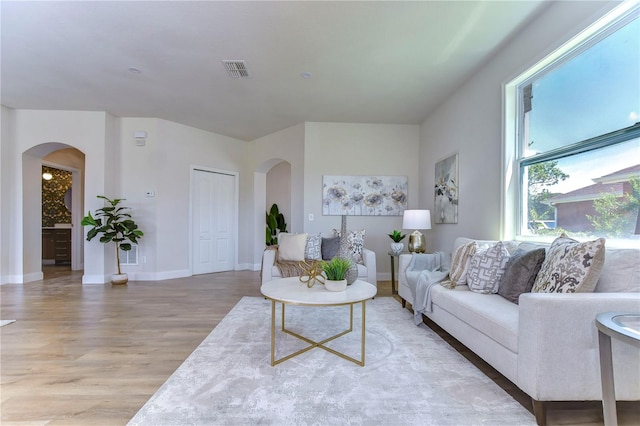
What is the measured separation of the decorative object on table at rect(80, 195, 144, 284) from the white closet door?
3.41 ft

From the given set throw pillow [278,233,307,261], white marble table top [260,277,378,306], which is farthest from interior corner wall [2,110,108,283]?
white marble table top [260,277,378,306]

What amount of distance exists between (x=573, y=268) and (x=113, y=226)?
18.1 ft

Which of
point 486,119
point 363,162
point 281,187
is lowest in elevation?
point 281,187

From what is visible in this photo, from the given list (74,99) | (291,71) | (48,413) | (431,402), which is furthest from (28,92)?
(431,402)

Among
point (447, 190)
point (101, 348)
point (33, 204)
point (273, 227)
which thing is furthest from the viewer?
point (273, 227)

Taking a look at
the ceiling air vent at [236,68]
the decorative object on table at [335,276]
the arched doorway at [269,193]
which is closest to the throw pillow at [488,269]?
the decorative object on table at [335,276]

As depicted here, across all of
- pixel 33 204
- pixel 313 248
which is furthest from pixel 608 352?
pixel 33 204

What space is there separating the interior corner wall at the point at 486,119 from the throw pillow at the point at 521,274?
0.79m

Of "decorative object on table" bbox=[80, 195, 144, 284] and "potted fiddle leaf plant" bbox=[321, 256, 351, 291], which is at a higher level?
"decorative object on table" bbox=[80, 195, 144, 284]

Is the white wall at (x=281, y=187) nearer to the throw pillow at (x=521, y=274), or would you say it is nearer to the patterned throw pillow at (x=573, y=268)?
the throw pillow at (x=521, y=274)

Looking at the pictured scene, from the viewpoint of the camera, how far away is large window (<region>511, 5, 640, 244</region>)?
179cm

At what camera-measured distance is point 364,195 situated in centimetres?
495

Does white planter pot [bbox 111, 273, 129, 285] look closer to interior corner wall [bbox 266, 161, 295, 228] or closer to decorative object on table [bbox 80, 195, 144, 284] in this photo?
decorative object on table [bbox 80, 195, 144, 284]

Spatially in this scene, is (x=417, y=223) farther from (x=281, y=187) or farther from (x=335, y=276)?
(x=281, y=187)
